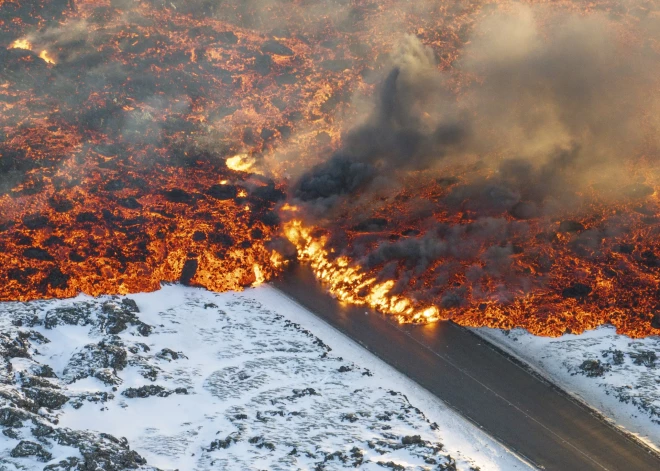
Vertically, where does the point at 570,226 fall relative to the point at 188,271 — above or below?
above

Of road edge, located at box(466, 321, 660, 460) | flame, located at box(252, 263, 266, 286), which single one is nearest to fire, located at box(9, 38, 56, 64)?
flame, located at box(252, 263, 266, 286)

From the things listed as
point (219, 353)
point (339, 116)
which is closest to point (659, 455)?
point (219, 353)

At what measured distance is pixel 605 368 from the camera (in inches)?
1698

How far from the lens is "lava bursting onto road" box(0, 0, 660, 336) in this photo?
48.5 meters

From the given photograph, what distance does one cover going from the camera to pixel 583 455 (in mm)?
38781

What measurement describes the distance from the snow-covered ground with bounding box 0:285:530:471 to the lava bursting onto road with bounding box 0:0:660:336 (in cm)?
425

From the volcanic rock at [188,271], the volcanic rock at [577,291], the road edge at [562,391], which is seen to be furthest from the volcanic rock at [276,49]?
the volcanic rock at [577,291]

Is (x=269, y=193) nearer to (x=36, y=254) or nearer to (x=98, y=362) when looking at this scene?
(x=36, y=254)

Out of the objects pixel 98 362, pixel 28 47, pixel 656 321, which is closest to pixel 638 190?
pixel 656 321

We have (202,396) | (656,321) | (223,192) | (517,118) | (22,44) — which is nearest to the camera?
(202,396)

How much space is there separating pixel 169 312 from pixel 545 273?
90.3ft

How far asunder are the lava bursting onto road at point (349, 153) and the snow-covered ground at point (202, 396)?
4249mm

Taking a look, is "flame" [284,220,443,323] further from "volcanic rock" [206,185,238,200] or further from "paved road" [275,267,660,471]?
"volcanic rock" [206,185,238,200]

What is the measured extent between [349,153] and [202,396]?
2796cm
